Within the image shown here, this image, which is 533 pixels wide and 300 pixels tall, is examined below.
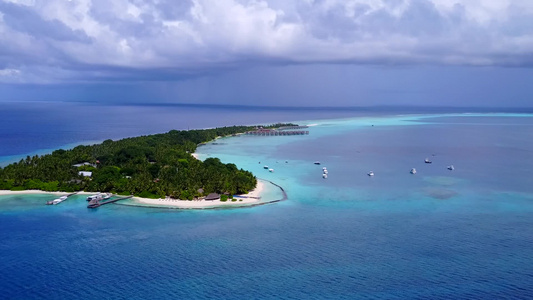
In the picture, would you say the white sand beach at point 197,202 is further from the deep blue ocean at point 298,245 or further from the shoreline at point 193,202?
the deep blue ocean at point 298,245

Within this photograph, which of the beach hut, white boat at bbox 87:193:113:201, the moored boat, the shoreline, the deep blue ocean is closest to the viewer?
the deep blue ocean

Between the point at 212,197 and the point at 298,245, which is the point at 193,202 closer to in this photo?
the point at 212,197

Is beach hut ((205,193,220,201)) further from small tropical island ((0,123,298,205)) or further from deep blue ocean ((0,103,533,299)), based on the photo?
deep blue ocean ((0,103,533,299))

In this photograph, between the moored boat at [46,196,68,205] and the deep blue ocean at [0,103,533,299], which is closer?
the deep blue ocean at [0,103,533,299]

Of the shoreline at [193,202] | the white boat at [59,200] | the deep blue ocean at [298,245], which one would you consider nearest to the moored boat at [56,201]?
the white boat at [59,200]

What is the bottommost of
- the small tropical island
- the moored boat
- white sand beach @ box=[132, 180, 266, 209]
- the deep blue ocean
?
the deep blue ocean

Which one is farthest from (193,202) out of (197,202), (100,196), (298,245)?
(298,245)

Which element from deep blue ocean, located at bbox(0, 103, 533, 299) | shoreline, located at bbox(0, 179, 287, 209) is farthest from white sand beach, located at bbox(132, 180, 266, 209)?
deep blue ocean, located at bbox(0, 103, 533, 299)

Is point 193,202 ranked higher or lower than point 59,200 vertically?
lower

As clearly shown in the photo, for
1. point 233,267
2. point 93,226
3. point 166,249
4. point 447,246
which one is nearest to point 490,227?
point 447,246

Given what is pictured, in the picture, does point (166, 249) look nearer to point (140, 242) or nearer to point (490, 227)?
point (140, 242)

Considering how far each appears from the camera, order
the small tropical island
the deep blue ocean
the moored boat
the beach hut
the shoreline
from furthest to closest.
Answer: the small tropical island < the beach hut < the moored boat < the shoreline < the deep blue ocean
